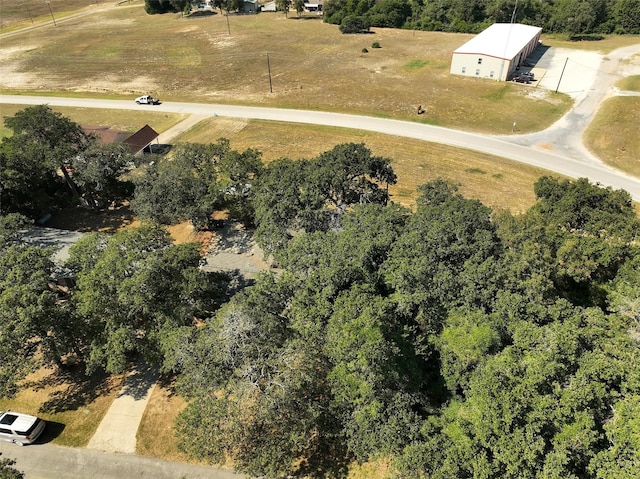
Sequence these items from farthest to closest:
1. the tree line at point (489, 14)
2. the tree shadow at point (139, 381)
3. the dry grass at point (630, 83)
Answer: the tree line at point (489, 14) < the dry grass at point (630, 83) < the tree shadow at point (139, 381)

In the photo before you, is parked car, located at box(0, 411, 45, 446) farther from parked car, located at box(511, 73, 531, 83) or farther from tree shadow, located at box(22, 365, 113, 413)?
parked car, located at box(511, 73, 531, 83)

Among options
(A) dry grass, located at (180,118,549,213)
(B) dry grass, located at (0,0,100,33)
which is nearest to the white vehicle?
(A) dry grass, located at (180,118,549,213)

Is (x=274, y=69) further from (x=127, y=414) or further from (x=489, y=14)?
(x=127, y=414)

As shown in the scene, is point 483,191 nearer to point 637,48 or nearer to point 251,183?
point 251,183

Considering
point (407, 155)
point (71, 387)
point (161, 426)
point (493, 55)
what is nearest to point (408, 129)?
point (407, 155)

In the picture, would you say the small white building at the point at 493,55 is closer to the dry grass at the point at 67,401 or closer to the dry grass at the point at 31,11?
the dry grass at the point at 67,401

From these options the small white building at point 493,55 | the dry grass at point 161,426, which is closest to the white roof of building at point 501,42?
the small white building at point 493,55

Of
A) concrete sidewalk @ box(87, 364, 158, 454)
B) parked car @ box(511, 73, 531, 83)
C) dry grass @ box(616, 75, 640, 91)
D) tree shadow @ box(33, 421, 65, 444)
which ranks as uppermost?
parked car @ box(511, 73, 531, 83)
